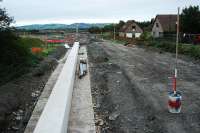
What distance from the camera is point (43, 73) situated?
55.7 ft

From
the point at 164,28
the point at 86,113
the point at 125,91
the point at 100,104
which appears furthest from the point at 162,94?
the point at 164,28

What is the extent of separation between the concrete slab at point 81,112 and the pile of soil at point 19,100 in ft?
4.31

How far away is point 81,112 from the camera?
918 centimetres

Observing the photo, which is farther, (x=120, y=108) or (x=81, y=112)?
(x=120, y=108)

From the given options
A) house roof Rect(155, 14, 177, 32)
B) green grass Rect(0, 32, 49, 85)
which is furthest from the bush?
house roof Rect(155, 14, 177, 32)

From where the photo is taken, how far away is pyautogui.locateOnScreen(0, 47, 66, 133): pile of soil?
8320mm

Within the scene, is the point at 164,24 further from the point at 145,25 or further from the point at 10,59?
the point at 10,59

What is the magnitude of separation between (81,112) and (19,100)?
276 centimetres

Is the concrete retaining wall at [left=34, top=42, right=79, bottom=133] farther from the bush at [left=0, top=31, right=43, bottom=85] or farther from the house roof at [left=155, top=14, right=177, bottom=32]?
the house roof at [left=155, top=14, right=177, bottom=32]

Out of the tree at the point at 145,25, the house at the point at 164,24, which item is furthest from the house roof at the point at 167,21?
Answer: the tree at the point at 145,25

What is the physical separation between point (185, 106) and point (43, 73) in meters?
9.41

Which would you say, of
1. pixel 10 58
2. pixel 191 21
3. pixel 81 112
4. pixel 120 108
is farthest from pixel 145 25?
pixel 81 112

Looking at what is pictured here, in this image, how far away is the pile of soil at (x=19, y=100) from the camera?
8320mm

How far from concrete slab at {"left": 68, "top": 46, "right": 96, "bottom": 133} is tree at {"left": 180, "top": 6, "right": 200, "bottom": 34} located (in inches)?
1166
